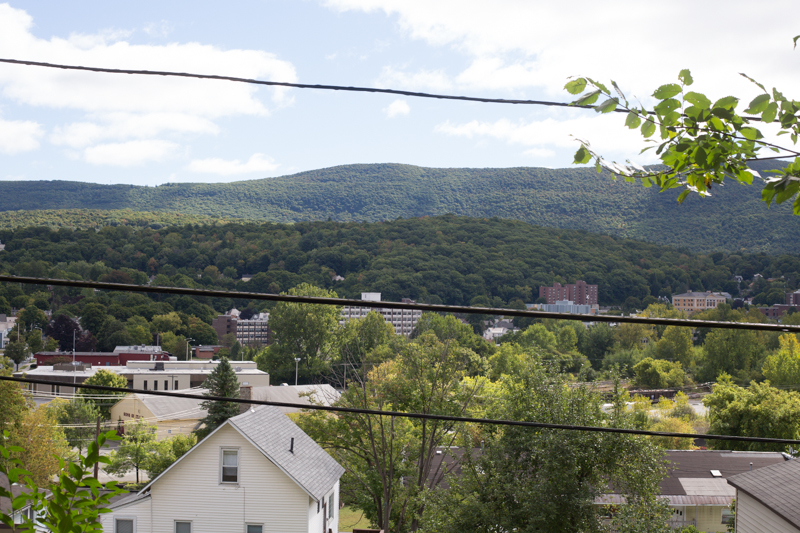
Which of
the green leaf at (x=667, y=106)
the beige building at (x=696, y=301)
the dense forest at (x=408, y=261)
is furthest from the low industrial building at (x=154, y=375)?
the beige building at (x=696, y=301)

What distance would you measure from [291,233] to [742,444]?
8070 centimetres

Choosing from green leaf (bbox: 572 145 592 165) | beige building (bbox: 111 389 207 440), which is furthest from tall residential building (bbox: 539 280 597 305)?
green leaf (bbox: 572 145 592 165)

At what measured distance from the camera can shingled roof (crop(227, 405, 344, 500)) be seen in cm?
1461

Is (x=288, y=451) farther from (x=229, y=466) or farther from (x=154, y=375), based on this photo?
(x=154, y=375)

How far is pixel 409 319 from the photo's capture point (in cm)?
12319

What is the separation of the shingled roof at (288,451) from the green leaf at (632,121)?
526 inches

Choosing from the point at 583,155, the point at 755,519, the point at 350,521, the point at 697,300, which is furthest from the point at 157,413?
the point at 697,300

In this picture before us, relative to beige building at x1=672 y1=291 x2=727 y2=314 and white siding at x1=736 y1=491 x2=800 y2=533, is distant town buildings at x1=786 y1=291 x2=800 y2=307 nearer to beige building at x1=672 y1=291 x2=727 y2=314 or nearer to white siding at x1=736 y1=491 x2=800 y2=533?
beige building at x1=672 y1=291 x2=727 y2=314

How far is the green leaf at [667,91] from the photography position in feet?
7.70

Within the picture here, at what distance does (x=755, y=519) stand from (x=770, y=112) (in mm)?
12404

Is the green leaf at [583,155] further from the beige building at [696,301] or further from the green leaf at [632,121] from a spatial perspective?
the beige building at [696,301]

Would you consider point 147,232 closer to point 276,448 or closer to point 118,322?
point 118,322

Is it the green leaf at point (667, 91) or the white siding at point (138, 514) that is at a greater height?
the green leaf at point (667, 91)

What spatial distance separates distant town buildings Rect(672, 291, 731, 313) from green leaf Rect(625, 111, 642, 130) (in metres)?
91.7
